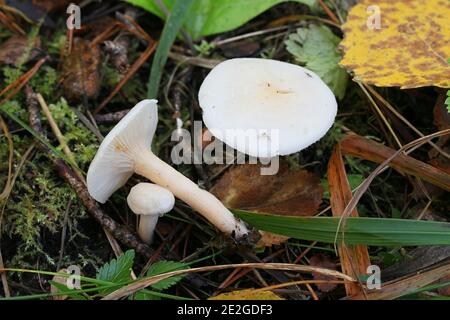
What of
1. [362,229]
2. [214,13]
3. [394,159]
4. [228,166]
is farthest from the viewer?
[214,13]

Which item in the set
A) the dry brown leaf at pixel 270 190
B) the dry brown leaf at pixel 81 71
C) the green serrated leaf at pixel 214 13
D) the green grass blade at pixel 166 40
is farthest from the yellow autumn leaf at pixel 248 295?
the green serrated leaf at pixel 214 13

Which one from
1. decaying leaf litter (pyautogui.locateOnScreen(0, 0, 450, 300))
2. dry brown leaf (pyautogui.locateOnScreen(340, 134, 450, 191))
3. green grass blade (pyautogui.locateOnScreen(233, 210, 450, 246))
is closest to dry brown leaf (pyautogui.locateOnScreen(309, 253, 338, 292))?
decaying leaf litter (pyautogui.locateOnScreen(0, 0, 450, 300))

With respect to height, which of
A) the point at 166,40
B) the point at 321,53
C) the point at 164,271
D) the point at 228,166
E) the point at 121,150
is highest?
the point at 166,40

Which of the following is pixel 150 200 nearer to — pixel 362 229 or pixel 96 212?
pixel 96 212

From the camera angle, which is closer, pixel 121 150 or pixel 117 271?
pixel 117 271

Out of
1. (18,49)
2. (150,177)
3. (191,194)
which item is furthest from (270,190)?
(18,49)

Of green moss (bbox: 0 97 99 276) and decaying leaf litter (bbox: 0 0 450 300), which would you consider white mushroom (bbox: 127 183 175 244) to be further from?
green moss (bbox: 0 97 99 276)

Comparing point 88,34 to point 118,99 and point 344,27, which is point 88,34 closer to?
point 118,99

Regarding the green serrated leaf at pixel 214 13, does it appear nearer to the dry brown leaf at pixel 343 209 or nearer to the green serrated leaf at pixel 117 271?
the dry brown leaf at pixel 343 209
